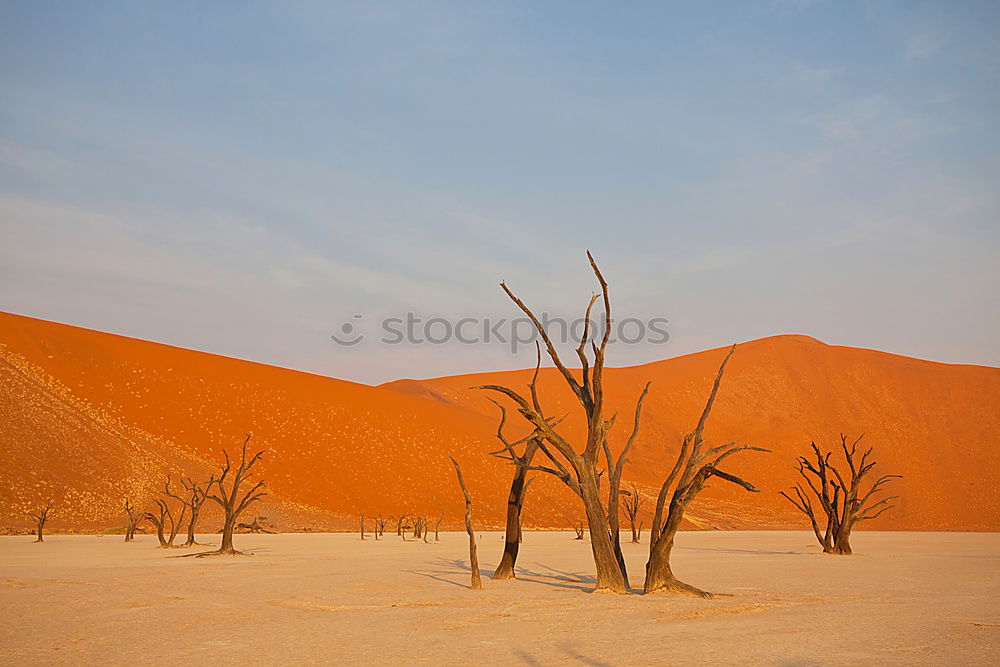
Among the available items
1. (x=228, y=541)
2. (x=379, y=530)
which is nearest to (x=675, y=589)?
(x=228, y=541)

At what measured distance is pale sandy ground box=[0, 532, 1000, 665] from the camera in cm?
812

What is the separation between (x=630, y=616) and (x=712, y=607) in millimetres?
1451

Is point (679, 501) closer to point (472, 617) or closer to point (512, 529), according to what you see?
point (472, 617)

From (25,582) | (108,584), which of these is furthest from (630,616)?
(25,582)

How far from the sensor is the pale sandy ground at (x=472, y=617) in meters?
8.12

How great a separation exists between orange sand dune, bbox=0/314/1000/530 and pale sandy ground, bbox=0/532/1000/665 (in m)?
28.7

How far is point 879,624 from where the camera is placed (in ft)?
32.3

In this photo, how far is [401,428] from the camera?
6694cm

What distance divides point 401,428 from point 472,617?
5654 cm

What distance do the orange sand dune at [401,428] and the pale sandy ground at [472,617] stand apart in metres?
28.7

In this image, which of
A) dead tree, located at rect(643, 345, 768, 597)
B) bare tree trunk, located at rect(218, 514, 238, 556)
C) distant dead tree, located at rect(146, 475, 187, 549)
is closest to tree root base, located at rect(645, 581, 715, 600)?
dead tree, located at rect(643, 345, 768, 597)

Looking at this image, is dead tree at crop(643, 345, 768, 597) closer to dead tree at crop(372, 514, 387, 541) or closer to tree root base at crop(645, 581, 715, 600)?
tree root base at crop(645, 581, 715, 600)

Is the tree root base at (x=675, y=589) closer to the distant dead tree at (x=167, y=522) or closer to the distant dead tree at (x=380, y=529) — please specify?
the distant dead tree at (x=167, y=522)

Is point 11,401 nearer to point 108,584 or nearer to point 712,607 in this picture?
point 108,584
